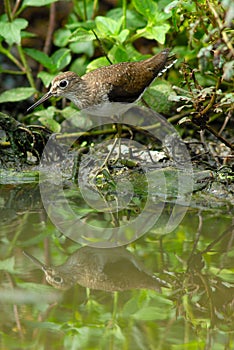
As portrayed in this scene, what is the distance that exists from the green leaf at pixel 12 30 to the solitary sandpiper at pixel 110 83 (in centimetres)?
64

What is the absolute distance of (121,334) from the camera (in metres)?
2.94

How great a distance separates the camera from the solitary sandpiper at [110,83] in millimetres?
5207

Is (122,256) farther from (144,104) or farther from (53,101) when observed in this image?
(53,101)

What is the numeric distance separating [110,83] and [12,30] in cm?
117

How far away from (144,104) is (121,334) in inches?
120

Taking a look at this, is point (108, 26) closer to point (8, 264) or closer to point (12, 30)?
point (12, 30)

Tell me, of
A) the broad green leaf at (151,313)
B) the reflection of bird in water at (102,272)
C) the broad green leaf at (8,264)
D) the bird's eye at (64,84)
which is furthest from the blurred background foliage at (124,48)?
the broad green leaf at (151,313)

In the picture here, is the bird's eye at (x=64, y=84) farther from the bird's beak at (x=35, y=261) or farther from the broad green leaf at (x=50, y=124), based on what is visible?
the bird's beak at (x=35, y=261)

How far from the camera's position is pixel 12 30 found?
5.81 metres

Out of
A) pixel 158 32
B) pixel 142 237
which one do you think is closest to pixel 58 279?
pixel 142 237

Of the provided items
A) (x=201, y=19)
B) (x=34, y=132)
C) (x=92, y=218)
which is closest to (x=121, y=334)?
(x=92, y=218)

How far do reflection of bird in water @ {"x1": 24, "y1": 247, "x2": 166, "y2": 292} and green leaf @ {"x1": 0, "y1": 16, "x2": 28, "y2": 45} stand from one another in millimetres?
2418

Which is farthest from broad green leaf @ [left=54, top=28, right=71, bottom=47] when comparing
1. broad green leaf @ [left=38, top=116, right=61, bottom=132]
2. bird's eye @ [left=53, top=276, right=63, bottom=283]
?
bird's eye @ [left=53, top=276, right=63, bottom=283]

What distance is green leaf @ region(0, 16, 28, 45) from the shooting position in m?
5.74
